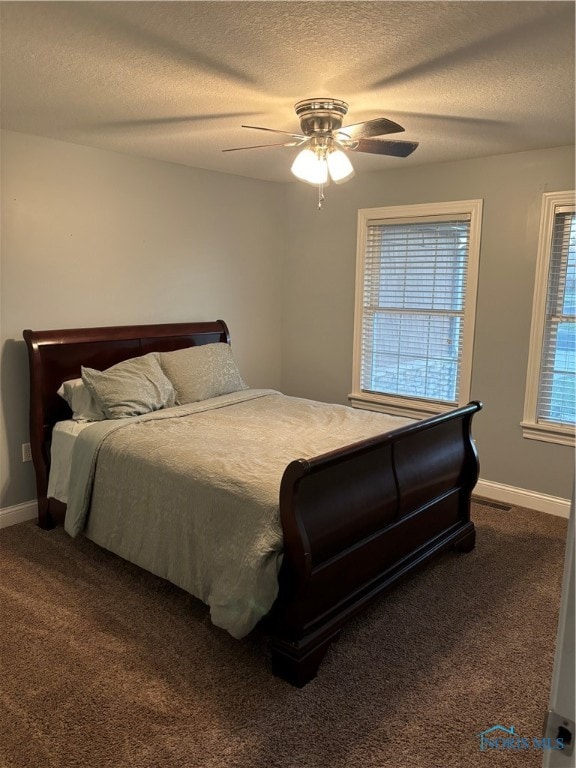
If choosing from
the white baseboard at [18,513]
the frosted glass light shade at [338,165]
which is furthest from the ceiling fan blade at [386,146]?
the white baseboard at [18,513]

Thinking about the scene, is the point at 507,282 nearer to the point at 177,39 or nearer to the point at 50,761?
the point at 177,39

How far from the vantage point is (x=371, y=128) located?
99.2 inches

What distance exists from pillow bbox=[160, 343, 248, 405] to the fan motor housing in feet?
5.74

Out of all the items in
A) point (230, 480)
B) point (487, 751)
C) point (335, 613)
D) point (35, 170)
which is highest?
point (35, 170)

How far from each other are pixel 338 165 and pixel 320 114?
243 millimetres

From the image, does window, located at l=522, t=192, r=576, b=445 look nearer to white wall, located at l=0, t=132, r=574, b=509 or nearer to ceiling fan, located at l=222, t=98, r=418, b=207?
white wall, located at l=0, t=132, r=574, b=509

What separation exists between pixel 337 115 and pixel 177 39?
3.13ft

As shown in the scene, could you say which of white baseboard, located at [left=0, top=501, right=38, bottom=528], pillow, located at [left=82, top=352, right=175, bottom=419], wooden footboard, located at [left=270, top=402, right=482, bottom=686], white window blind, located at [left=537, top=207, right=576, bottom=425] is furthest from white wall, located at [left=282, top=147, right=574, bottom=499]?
white baseboard, located at [left=0, top=501, right=38, bottom=528]

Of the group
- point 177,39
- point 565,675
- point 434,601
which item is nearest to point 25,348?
point 177,39

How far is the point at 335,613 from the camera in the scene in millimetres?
2402

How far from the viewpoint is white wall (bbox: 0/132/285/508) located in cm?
345

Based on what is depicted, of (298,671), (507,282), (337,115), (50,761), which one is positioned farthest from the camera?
(507,282)

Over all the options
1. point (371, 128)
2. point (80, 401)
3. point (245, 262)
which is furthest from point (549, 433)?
point (80, 401)

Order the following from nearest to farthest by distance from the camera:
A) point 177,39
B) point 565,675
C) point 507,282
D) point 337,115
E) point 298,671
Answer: point 565,675 < point 177,39 < point 298,671 < point 337,115 < point 507,282
